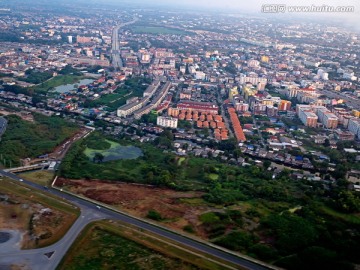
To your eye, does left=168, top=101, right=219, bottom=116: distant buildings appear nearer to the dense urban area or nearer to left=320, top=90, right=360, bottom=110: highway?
the dense urban area

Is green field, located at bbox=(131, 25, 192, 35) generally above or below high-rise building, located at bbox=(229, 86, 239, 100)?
above

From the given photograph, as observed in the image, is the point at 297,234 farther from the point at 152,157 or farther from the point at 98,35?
the point at 98,35

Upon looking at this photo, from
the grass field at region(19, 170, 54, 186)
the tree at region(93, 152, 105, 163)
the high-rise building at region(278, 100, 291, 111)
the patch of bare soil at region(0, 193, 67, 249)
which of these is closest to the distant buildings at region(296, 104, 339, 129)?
the high-rise building at region(278, 100, 291, 111)

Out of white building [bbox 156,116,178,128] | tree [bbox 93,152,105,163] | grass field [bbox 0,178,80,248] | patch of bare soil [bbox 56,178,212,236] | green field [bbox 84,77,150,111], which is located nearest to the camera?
grass field [bbox 0,178,80,248]

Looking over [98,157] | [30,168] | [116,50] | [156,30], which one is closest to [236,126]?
[98,157]

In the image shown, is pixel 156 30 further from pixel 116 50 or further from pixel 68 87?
pixel 68 87

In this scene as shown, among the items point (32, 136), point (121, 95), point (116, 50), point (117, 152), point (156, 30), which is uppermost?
point (156, 30)

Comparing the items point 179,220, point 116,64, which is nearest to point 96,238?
point 179,220
